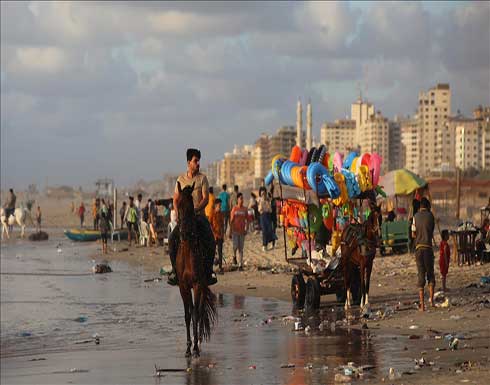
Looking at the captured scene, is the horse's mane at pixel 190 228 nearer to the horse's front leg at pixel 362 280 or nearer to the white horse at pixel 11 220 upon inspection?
the horse's front leg at pixel 362 280

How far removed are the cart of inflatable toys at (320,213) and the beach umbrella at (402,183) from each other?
10.1 meters

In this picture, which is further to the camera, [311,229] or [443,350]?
[311,229]

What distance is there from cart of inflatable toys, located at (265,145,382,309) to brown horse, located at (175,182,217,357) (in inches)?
187

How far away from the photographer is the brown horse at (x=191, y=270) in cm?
1208

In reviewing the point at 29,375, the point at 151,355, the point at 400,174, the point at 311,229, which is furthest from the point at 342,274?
the point at 400,174

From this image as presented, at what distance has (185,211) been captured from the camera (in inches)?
474

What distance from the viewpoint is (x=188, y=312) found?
12.7m

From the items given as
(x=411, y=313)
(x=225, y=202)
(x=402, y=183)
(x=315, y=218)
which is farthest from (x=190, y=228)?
(x=225, y=202)

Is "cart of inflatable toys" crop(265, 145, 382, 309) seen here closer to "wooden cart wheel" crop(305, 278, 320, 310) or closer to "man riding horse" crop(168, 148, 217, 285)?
"wooden cart wheel" crop(305, 278, 320, 310)

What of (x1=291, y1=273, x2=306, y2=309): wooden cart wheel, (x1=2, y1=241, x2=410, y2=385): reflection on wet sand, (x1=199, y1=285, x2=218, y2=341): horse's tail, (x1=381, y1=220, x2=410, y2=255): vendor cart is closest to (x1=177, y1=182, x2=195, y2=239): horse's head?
(x1=199, y1=285, x2=218, y2=341): horse's tail

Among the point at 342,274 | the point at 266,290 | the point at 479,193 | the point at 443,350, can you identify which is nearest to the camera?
the point at 443,350

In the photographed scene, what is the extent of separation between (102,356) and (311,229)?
553 cm

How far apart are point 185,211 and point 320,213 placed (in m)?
6.16

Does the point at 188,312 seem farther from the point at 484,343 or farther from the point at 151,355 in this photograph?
the point at 484,343
